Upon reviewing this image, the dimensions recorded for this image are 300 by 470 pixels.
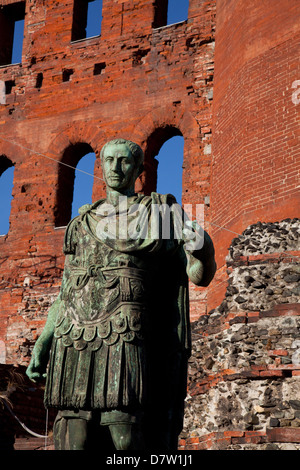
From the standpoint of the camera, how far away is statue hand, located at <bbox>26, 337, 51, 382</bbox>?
4.77 metres

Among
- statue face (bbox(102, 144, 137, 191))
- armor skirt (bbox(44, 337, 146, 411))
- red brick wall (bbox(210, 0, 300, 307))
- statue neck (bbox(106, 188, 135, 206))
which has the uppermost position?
red brick wall (bbox(210, 0, 300, 307))

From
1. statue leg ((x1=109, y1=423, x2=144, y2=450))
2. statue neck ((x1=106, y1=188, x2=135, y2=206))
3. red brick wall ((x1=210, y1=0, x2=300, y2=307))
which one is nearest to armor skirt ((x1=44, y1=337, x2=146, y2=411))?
statue leg ((x1=109, y1=423, x2=144, y2=450))

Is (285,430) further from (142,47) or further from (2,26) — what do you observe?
(2,26)

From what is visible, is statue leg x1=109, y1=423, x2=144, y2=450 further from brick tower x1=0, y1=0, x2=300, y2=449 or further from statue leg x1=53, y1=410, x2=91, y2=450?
brick tower x1=0, y1=0, x2=300, y2=449

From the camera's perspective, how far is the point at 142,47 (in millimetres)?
18594

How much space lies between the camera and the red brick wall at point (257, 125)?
41.7 ft

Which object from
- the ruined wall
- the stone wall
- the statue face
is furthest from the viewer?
the ruined wall

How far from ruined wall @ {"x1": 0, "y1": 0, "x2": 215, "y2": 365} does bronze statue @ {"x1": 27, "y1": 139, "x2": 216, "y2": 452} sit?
38.3 ft

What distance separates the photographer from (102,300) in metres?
4.62

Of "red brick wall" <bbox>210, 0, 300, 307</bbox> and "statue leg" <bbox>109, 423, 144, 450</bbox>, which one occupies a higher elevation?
"red brick wall" <bbox>210, 0, 300, 307</bbox>

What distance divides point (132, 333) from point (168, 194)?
0.92 metres

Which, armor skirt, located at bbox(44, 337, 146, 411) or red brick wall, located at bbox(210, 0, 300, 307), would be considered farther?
red brick wall, located at bbox(210, 0, 300, 307)
